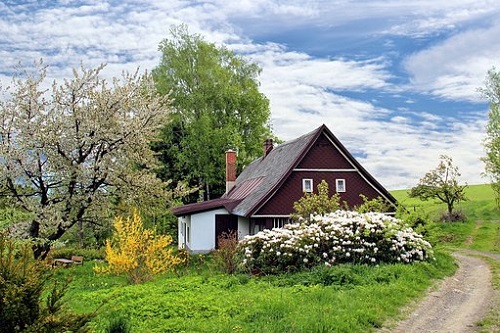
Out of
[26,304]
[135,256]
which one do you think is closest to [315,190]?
[135,256]

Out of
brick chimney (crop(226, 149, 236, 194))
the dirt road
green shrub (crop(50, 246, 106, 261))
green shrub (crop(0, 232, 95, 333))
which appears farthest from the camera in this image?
brick chimney (crop(226, 149, 236, 194))

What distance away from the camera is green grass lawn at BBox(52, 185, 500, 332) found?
8.95m

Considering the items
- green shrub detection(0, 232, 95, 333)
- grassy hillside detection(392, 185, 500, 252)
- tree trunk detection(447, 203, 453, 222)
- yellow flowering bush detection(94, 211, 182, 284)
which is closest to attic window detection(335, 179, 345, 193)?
grassy hillside detection(392, 185, 500, 252)

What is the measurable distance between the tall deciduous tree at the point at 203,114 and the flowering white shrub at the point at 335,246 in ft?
75.0

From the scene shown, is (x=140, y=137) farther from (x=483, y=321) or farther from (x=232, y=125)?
(x=232, y=125)

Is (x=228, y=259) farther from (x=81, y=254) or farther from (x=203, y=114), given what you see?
(x=203, y=114)

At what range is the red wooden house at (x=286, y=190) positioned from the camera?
24.6m

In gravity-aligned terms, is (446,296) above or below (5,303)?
below

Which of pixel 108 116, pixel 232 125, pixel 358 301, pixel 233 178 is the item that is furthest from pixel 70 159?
pixel 232 125

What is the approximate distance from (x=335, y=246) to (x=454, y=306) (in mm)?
4498

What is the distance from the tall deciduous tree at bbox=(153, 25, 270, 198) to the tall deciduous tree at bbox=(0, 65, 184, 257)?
61.5 feet

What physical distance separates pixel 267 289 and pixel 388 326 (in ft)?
11.5

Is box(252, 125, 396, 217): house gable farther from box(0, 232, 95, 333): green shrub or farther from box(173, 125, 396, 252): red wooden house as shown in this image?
box(0, 232, 95, 333): green shrub

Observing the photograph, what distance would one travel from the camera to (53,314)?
5.75 metres
